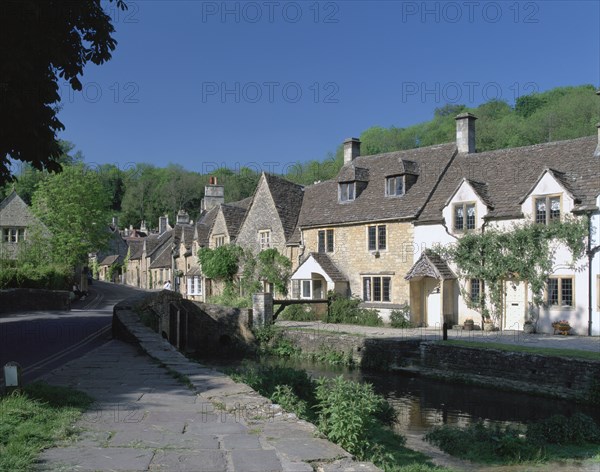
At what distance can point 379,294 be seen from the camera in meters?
33.3

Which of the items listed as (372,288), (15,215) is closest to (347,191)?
(372,288)

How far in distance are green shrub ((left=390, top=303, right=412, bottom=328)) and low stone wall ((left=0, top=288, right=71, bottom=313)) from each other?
18.6 m

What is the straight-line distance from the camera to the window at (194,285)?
5110 centimetres

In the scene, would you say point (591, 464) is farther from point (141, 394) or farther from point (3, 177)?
point (3, 177)

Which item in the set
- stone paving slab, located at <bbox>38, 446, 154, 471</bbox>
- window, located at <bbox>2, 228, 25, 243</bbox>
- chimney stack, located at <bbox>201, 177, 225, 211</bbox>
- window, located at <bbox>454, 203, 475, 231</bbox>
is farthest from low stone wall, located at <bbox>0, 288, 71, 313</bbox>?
chimney stack, located at <bbox>201, 177, 225, 211</bbox>

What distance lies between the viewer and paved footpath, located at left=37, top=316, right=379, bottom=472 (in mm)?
6012

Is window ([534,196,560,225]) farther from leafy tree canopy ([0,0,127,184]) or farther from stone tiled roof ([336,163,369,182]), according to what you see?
leafy tree canopy ([0,0,127,184])

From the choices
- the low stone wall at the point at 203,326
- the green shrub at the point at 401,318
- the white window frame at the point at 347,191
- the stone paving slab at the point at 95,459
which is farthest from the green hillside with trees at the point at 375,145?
the stone paving slab at the point at 95,459

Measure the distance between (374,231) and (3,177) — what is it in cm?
2221

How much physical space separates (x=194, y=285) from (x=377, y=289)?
893 inches

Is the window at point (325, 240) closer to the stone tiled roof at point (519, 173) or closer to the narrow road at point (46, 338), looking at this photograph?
the stone tiled roof at point (519, 173)

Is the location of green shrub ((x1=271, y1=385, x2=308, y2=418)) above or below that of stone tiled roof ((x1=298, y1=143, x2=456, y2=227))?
below

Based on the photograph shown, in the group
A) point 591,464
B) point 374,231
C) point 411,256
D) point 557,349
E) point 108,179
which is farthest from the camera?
point 108,179

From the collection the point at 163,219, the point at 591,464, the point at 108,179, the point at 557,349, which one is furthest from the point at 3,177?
the point at 108,179
